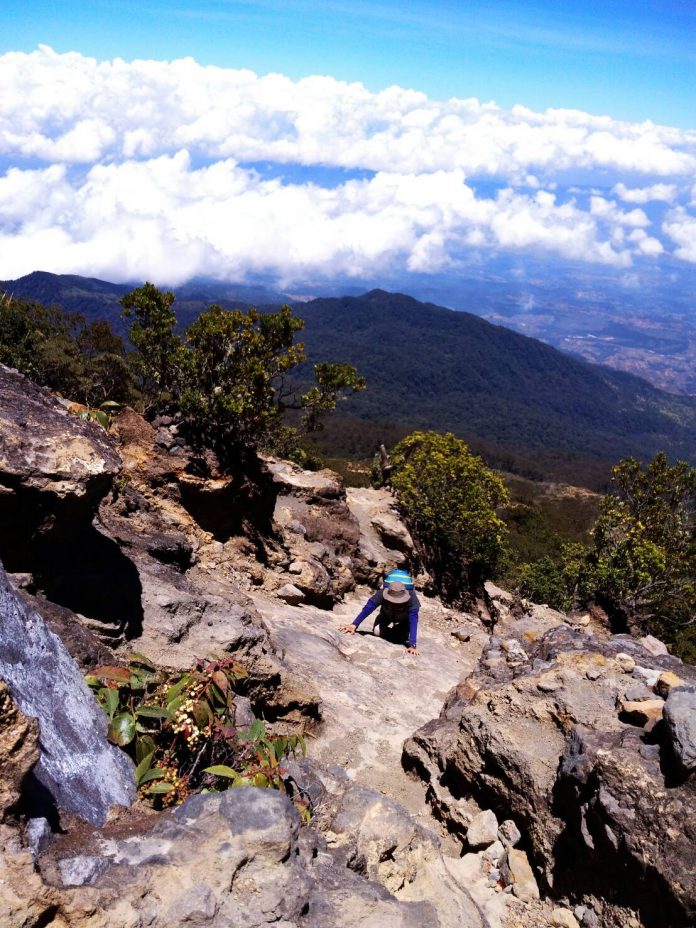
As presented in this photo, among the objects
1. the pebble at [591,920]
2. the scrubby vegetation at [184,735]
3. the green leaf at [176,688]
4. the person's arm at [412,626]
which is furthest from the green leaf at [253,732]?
the person's arm at [412,626]

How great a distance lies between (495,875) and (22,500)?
20.7 ft

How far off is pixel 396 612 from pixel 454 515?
32.5 feet

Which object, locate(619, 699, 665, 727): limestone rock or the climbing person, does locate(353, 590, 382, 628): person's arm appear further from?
locate(619, 699, 665, 727): limestone rock

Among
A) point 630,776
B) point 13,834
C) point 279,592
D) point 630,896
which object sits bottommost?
point 279,592

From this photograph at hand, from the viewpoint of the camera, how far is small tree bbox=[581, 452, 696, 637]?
2059cm

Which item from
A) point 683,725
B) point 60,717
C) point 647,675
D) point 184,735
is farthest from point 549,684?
point 60,717

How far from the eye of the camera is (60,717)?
5.07 metres

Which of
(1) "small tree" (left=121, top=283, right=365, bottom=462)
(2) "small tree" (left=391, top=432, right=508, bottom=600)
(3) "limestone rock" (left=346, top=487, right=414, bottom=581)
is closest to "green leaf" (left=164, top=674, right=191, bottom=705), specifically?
(1) "small tree" (left=121, top=283, right=365, bottom=462)

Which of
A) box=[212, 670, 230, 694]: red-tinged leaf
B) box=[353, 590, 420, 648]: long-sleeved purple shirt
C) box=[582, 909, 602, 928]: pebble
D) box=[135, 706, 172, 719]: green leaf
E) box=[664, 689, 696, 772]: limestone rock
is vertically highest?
box=[664, 689, 696, 772]: limestone rock

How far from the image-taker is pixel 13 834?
3676mm

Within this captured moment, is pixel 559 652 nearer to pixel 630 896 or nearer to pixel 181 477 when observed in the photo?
pixel 630 896

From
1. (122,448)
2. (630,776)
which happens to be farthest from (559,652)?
(122,448)

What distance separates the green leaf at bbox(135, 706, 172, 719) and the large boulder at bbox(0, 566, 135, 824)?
0.32 m

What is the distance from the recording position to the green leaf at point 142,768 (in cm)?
523
